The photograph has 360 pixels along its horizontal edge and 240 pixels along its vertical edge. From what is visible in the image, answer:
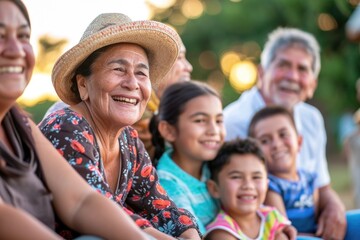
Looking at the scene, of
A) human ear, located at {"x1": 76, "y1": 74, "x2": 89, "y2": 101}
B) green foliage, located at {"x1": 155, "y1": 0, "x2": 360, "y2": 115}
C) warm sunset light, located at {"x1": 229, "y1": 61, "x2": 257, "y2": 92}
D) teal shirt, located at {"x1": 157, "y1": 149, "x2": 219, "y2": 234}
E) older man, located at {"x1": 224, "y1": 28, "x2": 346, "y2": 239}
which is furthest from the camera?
green foliage, located at {"x1": 155, "y1": 0, "x2": 360, "y2": 115}

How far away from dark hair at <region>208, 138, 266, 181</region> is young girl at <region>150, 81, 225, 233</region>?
0.12ft

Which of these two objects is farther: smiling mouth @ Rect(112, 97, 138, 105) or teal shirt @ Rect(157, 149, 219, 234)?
teal shirt @ Rect(157, 149, 219, 234)

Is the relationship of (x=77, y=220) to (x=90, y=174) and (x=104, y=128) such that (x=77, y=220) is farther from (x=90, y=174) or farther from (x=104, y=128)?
(x=104, y=128)

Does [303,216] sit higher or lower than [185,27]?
lower

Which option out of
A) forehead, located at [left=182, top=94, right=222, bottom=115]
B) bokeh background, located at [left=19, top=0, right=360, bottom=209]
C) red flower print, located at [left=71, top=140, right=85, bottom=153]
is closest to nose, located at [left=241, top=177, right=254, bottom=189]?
forehead, located at [left=182, top=94, right=222, bottom=115]

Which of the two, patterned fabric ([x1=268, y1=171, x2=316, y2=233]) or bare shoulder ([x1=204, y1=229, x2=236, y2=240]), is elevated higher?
patterned fabric ([x1=268, y1=171, x2=316, y2=233])

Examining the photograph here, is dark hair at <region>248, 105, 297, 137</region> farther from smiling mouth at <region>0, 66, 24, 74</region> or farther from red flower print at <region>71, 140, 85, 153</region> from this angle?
smiling mouth at <region>0, 66, 24, 74</region>

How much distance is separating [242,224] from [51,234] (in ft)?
6.80

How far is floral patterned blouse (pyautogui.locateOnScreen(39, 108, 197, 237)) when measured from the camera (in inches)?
122

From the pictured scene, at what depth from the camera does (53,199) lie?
8.97 ft

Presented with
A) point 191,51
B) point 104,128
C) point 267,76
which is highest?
point 191,51

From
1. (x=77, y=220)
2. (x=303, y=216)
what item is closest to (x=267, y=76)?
(x=303, y=216)

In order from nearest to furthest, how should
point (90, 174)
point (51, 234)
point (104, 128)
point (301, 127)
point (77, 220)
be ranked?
point (51, 234), point (77, 220), point (90, 174), point (104, 128), point (301, 127)

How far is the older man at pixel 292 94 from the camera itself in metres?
5.54
